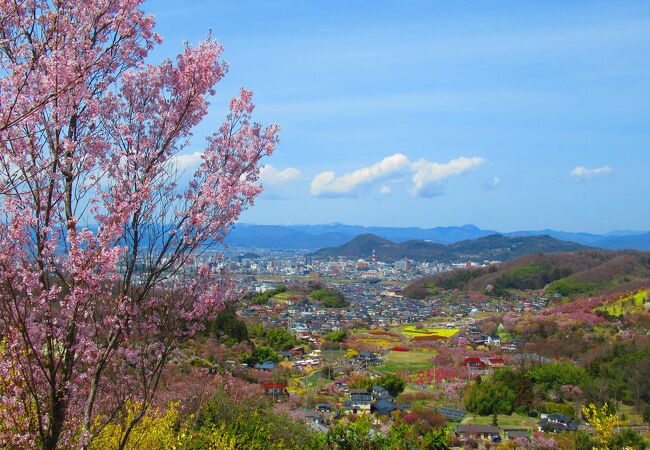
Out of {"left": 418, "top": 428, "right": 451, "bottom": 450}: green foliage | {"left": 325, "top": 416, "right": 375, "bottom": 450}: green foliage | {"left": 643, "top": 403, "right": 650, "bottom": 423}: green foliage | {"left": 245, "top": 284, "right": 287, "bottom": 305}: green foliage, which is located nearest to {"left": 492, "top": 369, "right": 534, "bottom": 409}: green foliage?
{"left": 643, "top": 403, "right": 650, "bottom": 423}: green foliage

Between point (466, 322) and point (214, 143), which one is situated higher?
point (214, 143)

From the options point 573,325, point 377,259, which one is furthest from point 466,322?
point 377,259

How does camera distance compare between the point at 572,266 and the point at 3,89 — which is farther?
the point at 572,266

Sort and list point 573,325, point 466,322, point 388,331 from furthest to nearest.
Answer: point 466,322
point 388,331
point 573,325

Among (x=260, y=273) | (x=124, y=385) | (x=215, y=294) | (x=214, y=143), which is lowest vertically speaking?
(x=260, y=273)

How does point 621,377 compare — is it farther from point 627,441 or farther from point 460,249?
point 460,249

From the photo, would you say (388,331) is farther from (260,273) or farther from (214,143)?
(260,273)
